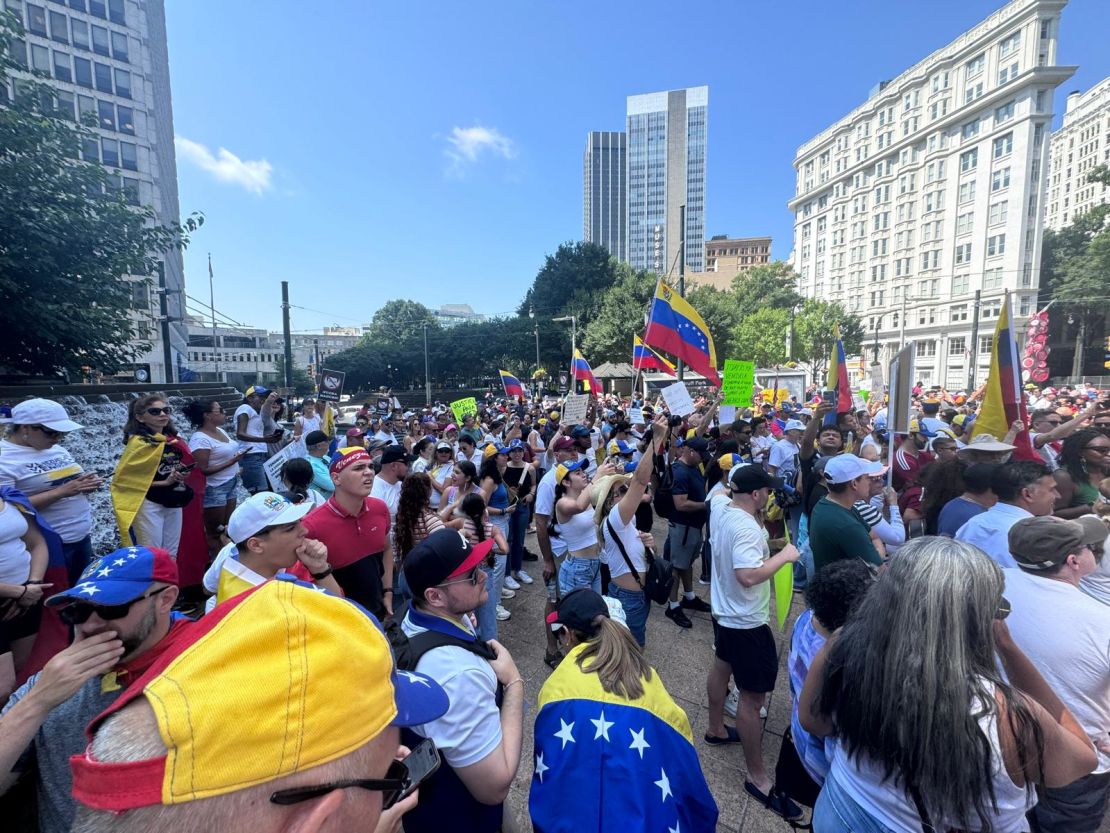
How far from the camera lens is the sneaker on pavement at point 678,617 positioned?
5082 millimetres

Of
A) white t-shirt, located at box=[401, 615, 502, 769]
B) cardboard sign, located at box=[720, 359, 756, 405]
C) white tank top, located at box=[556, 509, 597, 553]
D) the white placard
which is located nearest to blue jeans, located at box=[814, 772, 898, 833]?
white t-shirt, located at box=[401, 615, 502, 769]

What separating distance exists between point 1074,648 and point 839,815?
1221 millimetres

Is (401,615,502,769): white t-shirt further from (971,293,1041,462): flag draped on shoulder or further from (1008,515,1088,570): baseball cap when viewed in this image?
(971,293,1041,462): flag draped on shoulder

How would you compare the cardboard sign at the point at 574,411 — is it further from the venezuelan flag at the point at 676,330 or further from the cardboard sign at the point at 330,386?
the cardboard sign at the point at 330,386

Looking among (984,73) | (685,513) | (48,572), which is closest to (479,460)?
(685,513)

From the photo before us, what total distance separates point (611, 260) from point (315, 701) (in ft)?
165

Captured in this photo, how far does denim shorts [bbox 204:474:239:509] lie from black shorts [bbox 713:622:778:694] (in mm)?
5323

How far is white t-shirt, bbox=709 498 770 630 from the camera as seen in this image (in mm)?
3162

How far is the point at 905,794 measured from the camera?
5.04ft

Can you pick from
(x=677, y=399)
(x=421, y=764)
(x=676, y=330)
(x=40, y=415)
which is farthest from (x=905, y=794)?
(x=676, y=330)

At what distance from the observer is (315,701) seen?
789 mm

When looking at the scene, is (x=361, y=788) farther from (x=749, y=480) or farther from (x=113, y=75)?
(x=113, y=75)

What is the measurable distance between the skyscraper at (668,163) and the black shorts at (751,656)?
120 m

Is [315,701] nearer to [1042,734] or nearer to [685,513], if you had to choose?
[1042,734]
